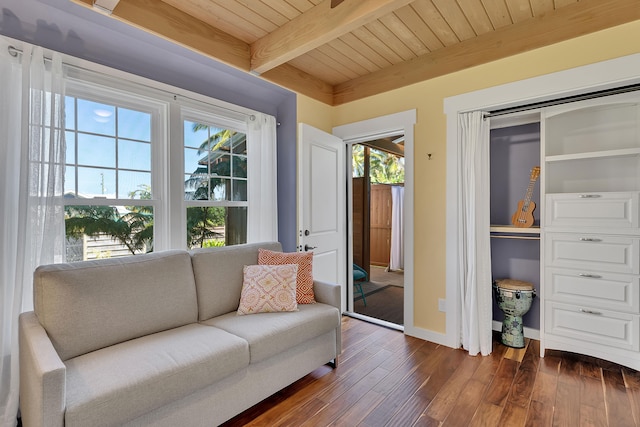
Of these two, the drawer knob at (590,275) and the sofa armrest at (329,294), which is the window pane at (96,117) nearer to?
the sofa armrest at (329,294)

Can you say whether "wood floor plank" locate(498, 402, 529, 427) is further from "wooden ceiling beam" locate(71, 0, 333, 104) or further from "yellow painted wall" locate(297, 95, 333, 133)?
"wooden ceiling beam" locate(71, 0, 333, 104)

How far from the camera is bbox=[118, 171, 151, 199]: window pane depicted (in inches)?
92.6

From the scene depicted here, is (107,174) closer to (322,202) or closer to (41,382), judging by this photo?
(41,382)

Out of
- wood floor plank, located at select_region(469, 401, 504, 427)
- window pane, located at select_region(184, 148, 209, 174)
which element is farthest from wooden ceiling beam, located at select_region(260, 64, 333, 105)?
wood floor plank, located at select_region(469, 401, 504, 427)

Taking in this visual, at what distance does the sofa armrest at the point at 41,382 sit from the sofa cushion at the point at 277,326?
2.75ft

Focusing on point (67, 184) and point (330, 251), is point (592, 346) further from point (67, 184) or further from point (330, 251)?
point (67, 184)

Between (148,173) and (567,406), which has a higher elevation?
(148,173)

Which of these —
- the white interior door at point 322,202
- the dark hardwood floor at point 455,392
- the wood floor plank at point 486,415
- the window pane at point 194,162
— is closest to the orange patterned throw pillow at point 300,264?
the white interior door at point 322,202

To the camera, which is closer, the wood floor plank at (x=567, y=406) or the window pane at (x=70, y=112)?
the wood floor plank at (x=567, y=406)

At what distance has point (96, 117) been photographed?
223 centimetres

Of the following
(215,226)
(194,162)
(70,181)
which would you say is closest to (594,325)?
(215,226)

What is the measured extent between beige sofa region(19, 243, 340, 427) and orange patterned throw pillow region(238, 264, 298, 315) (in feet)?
0.23

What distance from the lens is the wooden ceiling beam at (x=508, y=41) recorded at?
83.6 inches

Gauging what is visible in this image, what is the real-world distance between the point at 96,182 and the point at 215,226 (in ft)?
3.27
